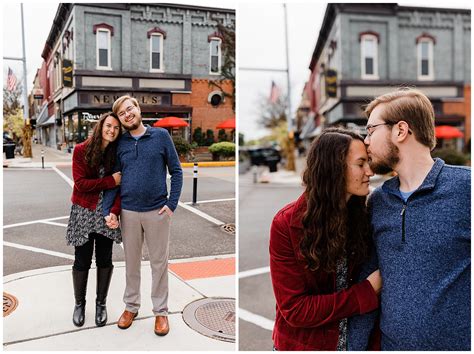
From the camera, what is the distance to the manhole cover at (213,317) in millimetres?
2631

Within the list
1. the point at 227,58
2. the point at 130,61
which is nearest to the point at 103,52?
the point at 130,61

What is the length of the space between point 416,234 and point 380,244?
0.47 ft

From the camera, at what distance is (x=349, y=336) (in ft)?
5.21

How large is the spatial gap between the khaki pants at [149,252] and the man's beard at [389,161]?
1528mm

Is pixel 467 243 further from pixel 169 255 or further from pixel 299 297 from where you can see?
pixel 169 255

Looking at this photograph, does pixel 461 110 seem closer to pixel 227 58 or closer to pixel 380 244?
pixel 227 58

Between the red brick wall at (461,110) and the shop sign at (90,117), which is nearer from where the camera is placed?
the shop sign at (90,117)

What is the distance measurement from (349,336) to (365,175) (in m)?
0.62

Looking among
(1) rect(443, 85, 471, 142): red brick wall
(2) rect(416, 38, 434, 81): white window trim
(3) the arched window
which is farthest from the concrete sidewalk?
(1) rect(443, 85, 471, 142): red brick wall

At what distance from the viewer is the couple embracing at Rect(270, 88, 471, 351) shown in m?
1.43

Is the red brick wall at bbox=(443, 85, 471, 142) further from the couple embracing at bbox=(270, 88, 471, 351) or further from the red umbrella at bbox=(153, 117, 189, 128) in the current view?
the couple embracing at bbox=(270, 88, 471, 351)

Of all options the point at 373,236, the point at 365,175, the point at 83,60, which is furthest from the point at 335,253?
the point at 83,60

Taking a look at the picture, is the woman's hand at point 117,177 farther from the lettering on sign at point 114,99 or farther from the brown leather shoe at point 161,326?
the brown leather shoe at point 161,326

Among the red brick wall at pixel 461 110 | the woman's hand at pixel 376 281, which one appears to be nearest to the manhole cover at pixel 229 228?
the woman's hand at pixel 376 281
